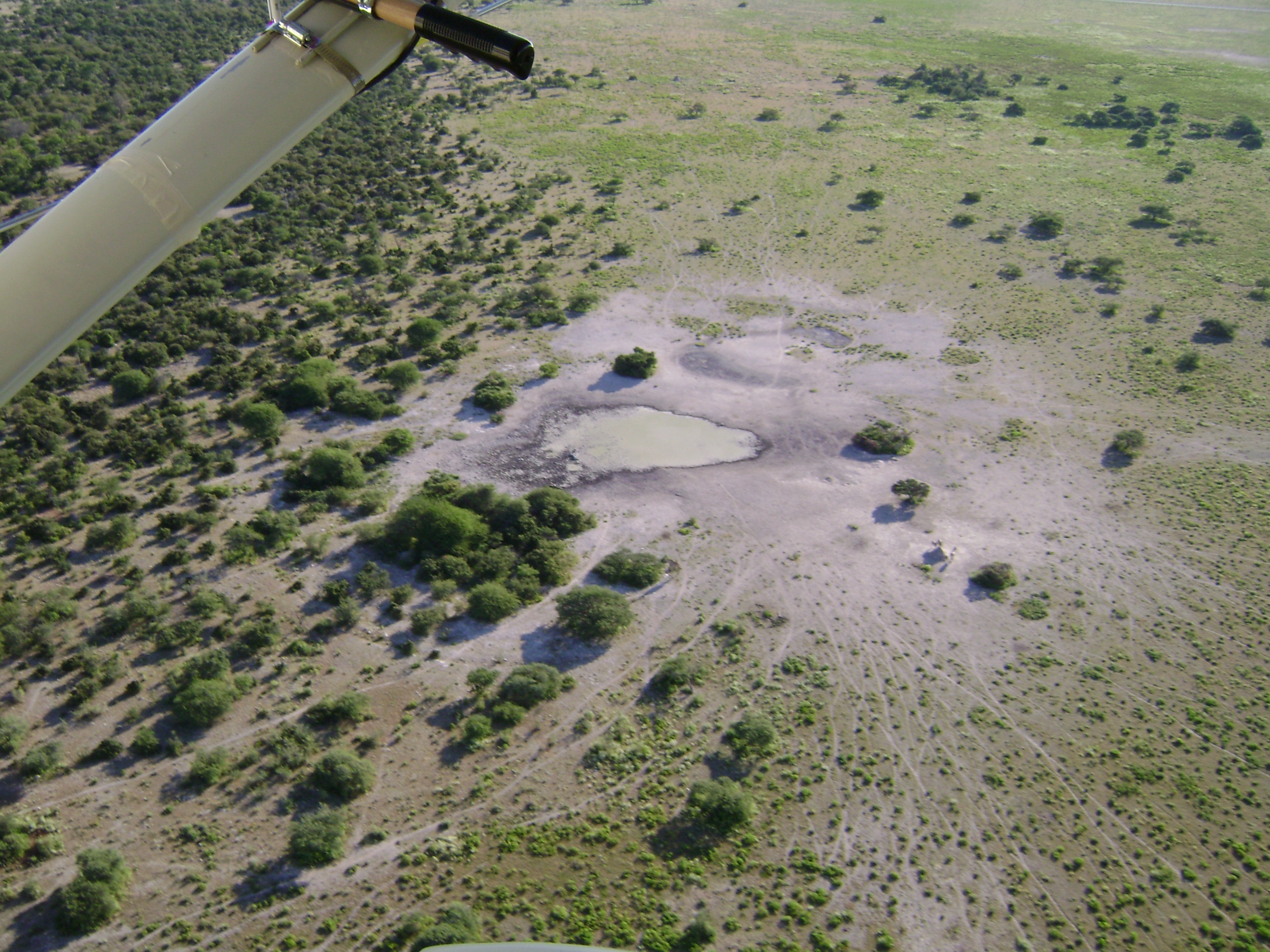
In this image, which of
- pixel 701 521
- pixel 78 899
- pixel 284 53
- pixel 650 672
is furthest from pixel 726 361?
pixel 284 53

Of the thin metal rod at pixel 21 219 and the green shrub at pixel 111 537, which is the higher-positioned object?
the thin metal rod at pixel 21 219

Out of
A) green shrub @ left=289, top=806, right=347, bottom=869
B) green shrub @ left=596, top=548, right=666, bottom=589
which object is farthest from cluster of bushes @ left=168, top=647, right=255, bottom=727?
green shrub @ left=596, top=548, right=666, bottom=589

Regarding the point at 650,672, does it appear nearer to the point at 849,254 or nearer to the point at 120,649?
the point at 120,649

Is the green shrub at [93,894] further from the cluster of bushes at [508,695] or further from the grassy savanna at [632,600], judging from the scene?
the cluster of bushes at [508,695]

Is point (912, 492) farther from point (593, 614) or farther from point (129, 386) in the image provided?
point (129, 386)

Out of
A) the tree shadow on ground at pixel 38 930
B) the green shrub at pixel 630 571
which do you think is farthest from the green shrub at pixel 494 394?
the tree shadow on ground at pixel 38 930

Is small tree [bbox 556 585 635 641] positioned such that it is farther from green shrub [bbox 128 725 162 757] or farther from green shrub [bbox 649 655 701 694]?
green shrub [bbox 128 725 162 757]
